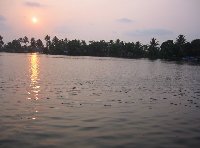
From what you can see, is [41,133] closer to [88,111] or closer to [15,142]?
[15,142]

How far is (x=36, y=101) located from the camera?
19984mm

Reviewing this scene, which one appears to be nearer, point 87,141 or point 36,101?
point 87,141

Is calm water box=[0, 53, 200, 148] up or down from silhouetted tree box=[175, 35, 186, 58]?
down

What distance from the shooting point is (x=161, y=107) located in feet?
64.7

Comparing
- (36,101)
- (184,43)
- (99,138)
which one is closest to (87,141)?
(99,138)

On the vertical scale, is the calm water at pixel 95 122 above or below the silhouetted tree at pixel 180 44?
below

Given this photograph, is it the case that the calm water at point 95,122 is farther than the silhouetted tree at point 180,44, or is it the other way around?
the silhouetted tree at point 180,44

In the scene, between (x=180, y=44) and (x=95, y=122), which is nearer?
(x=95, y=122)

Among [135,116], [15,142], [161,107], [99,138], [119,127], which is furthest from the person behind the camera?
[161,107]

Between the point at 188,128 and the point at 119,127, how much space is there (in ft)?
11.4

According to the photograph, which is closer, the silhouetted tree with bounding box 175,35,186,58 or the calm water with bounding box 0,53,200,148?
the calm water with bounding box 0,53,200,148

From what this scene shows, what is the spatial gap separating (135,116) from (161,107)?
401cm

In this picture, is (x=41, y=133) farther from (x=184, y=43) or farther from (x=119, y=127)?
(x=184, y=43)

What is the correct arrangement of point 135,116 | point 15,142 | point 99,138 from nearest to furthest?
point 15,142
point 99,138
point 135,116
